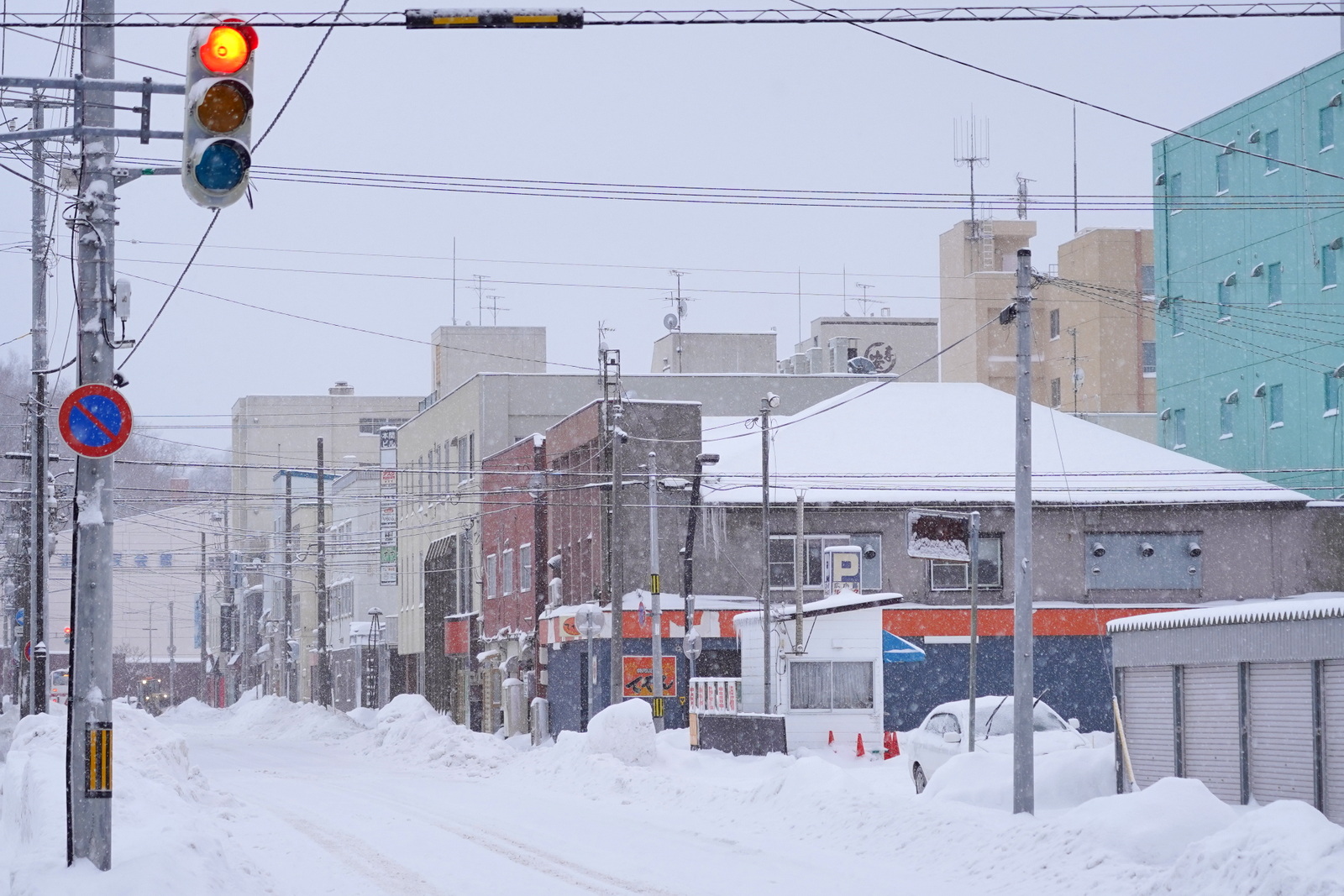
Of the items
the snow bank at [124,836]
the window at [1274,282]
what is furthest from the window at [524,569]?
the snow bank at [124,836]

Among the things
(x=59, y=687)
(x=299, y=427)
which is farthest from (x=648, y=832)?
(x=299, y=427)

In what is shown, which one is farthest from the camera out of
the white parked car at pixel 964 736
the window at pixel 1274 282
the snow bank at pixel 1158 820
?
the window at pixel 1274 282

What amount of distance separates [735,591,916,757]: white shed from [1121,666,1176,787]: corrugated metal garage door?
16.1m

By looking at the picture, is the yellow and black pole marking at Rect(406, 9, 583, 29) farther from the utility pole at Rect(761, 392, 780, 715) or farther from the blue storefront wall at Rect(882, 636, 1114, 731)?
the blue storefront wall at Rect(882, 636, 1114, 731)

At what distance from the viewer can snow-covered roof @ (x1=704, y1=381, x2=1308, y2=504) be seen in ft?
154

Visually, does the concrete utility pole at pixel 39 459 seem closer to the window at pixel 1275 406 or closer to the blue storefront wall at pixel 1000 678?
the blue storefront wall at pixel 1000 678

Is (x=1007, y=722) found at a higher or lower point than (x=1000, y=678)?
higher

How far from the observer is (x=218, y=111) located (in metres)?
9.12

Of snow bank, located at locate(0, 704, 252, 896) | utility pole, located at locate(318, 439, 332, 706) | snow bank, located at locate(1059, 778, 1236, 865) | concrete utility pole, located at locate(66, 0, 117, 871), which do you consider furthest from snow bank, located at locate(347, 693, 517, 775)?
concrete utility pole, located at locate(66, 0, 117, 871)

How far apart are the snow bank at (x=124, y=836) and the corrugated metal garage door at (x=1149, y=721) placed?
1054 cm

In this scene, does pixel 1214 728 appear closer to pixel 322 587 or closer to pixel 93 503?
pixel 93 503

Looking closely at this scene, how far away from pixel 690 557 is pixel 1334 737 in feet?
94.9

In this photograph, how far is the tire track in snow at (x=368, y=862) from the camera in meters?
15.3

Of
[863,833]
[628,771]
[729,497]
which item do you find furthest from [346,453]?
[863,833]
